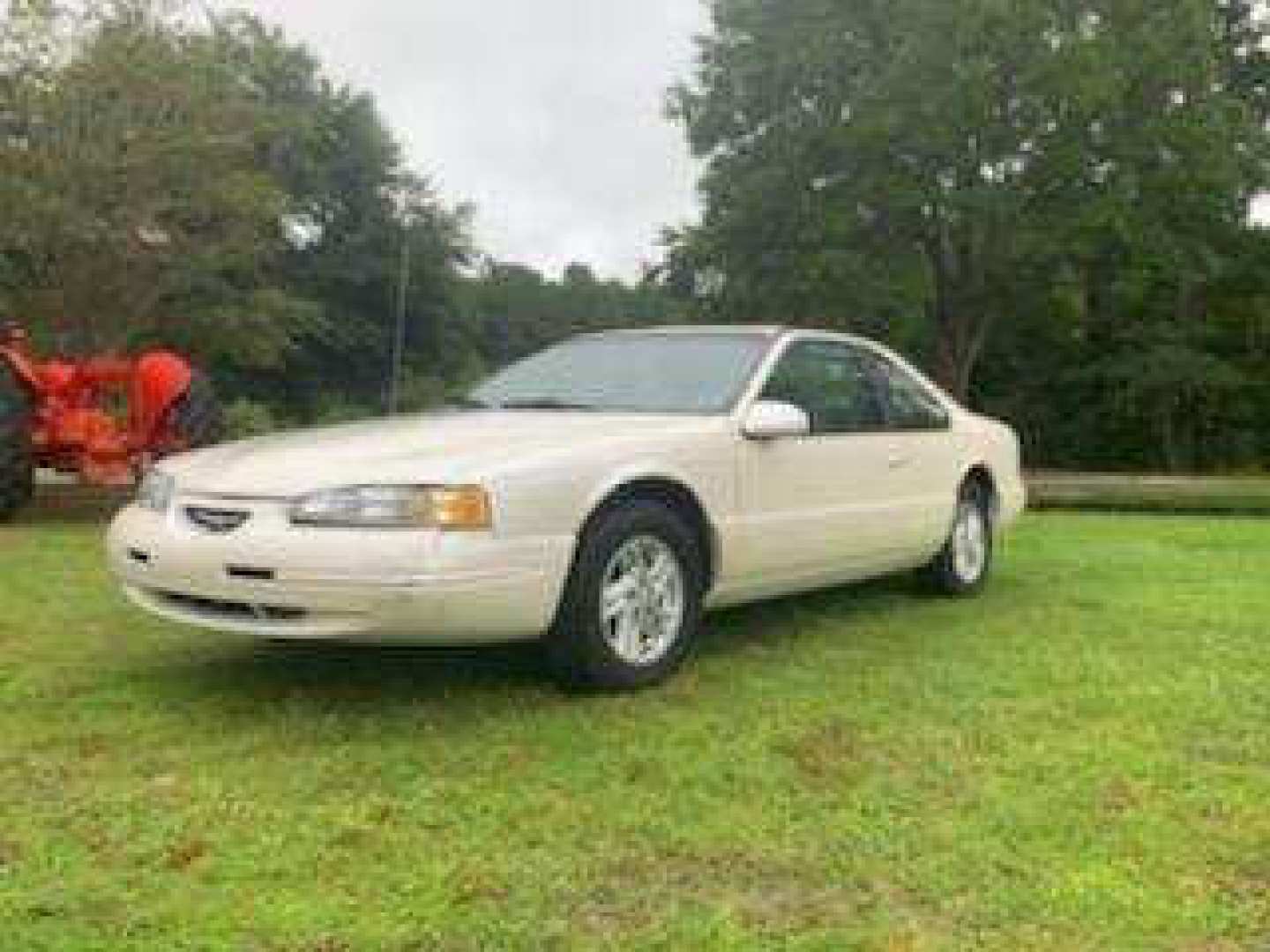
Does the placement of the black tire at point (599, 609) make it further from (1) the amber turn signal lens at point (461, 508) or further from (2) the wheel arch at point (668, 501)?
(1) the amber turn signal lens at point (461, 508)

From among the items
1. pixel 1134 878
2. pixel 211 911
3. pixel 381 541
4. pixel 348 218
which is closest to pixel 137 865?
pixel 211 911

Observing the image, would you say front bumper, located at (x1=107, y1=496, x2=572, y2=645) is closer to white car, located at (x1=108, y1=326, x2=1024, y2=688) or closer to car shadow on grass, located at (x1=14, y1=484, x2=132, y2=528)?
white car, located at (x1=108, y1=326, x2=1024, y2=688)

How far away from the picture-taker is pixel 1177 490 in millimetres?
26125

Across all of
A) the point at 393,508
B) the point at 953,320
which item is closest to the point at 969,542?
the point at 393,508

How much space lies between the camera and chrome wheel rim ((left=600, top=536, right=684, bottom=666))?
6195mm

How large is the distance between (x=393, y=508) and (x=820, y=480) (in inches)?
91.4

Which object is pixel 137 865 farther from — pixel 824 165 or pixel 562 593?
pixel 824 165

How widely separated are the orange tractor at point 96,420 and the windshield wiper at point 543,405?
4947 millimetres

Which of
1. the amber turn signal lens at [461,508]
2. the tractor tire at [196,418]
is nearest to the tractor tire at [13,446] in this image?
the tractor tire at [196,418]

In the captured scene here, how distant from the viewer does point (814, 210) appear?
110ft

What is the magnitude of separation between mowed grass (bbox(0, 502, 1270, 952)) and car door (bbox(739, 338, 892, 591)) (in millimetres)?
359

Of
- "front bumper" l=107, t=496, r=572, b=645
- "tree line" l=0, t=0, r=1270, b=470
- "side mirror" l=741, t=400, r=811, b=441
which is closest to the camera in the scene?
"front bumper" l=107, t=496, r=572, b=645

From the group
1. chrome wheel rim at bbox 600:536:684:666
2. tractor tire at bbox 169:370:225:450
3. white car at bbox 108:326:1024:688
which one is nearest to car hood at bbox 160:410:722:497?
white car at bbox 108:326:1024:688

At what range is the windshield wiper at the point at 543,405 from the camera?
23.6 feet
